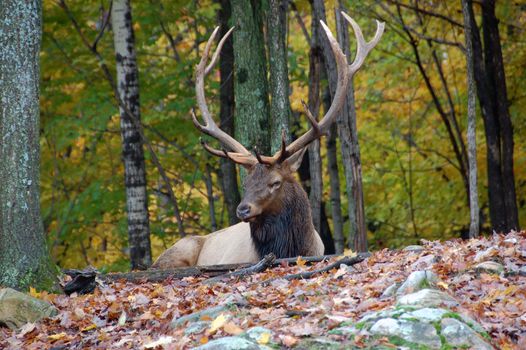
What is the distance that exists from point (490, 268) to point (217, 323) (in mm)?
2383

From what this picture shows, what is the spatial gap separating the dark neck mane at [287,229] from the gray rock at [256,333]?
4.50 m

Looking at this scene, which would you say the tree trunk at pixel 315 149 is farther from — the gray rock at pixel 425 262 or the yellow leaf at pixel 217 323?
the yellow leaf at pixel 217 323

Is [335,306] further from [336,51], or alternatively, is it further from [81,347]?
[336,51]

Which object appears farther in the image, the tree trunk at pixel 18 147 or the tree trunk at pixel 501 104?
the tree trunk at pixel 501 104

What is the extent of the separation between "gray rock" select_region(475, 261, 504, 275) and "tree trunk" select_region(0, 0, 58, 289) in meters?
4.17

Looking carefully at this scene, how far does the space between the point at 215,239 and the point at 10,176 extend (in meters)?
3.86

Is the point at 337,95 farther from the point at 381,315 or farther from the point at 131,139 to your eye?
the point at 381,315

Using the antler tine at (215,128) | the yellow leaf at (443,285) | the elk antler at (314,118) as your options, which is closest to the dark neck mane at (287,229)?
the elk antler at (314,118)

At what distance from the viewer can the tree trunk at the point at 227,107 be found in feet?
51.0

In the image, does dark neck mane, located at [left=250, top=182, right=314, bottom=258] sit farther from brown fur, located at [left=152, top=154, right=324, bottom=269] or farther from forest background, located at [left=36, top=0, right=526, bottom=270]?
forest background, located at [left=36, top=0, right=526, bottom=270]

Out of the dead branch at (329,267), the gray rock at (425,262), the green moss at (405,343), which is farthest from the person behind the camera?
the dead branch at (329,267)

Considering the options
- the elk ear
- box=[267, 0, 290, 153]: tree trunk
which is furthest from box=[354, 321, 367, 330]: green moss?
box=[267, 0, 290, 153]: tree trunk

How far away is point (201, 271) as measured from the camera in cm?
904

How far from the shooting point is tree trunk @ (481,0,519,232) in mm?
14773
